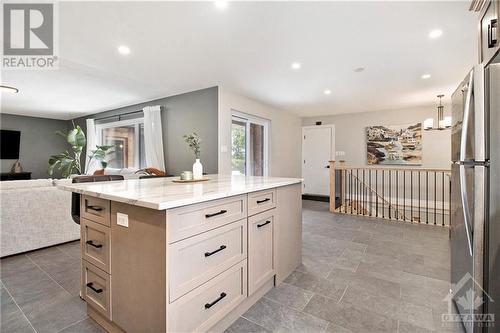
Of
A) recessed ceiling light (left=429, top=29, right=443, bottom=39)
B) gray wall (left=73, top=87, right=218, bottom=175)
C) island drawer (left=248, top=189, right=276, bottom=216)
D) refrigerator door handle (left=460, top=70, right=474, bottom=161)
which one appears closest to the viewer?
refrigerator door handle (left=460, top=70, right=474, bottom=161)

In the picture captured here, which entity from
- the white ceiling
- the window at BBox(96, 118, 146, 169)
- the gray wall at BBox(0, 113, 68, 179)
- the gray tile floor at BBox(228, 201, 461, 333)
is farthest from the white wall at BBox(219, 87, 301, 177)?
the gray wall at BBox(0, 113, 68, 179)

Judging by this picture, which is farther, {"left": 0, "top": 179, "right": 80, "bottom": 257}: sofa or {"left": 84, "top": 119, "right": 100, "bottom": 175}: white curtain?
{"left": 84, "top": 119, "right": 100, "bottom": 175}: white curtain

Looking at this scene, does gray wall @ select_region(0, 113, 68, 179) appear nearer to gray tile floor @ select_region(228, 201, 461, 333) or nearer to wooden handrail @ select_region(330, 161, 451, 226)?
gray tile floor @ select_region(228, 201, 461, 333)

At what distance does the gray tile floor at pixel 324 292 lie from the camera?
1.63m

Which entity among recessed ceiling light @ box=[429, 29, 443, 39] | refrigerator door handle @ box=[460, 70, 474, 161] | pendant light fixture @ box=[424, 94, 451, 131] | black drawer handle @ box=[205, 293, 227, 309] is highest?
recessed ceiling light @ box=[429, 29, 443, 39]

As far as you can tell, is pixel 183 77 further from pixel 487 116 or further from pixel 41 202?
pixel 487 116

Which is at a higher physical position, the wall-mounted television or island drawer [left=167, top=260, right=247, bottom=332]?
the wall-mounted television

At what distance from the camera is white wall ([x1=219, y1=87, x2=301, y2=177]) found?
4.35 meters

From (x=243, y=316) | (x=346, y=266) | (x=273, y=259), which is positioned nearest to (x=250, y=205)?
(x=273, y=259)

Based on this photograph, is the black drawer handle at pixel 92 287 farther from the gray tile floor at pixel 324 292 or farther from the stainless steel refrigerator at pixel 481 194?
the stainless steel refrigerator at pixel 481 194

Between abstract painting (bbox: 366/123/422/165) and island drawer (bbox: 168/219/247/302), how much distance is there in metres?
5.60

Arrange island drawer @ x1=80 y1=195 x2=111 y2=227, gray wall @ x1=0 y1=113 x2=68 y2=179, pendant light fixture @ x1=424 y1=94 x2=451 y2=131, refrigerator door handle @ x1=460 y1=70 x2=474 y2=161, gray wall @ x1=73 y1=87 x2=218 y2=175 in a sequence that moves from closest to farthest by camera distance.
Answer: refrigerator door handle @ x1=460 y1=70 x2=474 y2=161 → island drawer @ x1=80 y1=195 x2=111 y2=227 → pendant light fixture @ x1=424 y1=94 x2=451 y2=131 → gray wall @ x1=73 y1=87 x2=218 y2=175 → gray wall @ x1=0 y1=113 x2=68 y2=179

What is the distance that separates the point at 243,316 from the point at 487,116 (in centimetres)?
197

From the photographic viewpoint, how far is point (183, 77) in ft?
12.4
